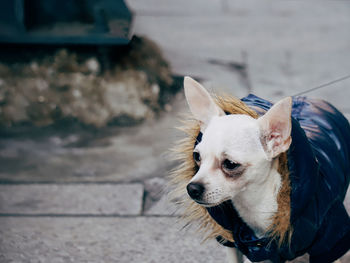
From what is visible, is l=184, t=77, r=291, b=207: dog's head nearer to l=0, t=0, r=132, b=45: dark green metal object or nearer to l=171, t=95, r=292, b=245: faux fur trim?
l=171, t=95, r=292, b=245: faux fur trim

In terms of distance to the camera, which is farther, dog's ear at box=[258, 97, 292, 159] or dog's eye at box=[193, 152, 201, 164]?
dog's eye at box=[193, 152, 201, 164]

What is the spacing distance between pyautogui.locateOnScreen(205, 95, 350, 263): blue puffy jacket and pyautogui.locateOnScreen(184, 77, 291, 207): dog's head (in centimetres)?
10

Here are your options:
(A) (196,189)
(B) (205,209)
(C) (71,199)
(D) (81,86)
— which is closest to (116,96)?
(D) (81,86)

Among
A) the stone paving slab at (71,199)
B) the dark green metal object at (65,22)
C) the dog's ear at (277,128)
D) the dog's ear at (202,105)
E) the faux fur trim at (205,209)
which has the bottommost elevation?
the stone paving slab at (71,199)

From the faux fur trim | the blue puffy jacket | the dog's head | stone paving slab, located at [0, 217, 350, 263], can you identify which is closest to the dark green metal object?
stone paving slab, located at [0, 217, 350, 263]

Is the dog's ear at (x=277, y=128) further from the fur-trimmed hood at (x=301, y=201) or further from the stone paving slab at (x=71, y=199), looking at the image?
the stone paving slab at (x=71, y=199)

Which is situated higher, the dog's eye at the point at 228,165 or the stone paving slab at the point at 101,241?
the dog's eye at the point at 228,165

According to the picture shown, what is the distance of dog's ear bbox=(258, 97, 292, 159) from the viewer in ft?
6.44

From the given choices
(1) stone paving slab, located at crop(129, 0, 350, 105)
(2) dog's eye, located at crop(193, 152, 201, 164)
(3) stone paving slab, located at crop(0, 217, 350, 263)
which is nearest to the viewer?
(2) dog's eye, located at crop(193, 152, 201, 164)

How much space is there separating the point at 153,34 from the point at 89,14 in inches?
48.3

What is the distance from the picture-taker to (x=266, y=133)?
209 cm

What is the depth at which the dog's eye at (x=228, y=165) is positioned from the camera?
6.80 ft

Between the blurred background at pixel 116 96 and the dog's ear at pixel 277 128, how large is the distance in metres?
1.03

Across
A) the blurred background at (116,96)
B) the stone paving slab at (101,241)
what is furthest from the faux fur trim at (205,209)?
the stone paving slab at (101,241)
